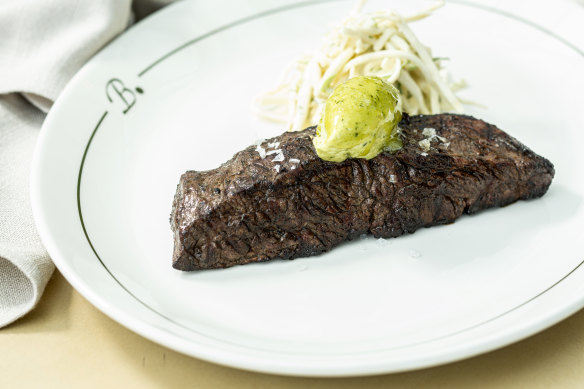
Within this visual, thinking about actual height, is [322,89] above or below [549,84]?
above

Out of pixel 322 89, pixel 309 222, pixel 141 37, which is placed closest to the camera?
pixel 309 222

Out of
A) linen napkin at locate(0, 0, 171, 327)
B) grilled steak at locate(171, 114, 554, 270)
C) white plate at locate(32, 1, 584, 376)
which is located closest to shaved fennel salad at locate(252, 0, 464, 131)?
white plate at locate(32, 1, 584, 376)

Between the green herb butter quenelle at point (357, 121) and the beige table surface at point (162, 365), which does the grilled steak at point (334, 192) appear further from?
the beige table surface at point (162, 365)

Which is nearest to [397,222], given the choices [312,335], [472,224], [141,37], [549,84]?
[472,224]

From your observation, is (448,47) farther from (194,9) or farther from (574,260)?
(574,260)

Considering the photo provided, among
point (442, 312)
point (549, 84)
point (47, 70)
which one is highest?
point (47, 70)

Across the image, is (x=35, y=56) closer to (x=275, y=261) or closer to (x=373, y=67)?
(x=373, y=67)

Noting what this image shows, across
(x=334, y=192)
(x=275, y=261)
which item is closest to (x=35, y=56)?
(x=275, y=261)
